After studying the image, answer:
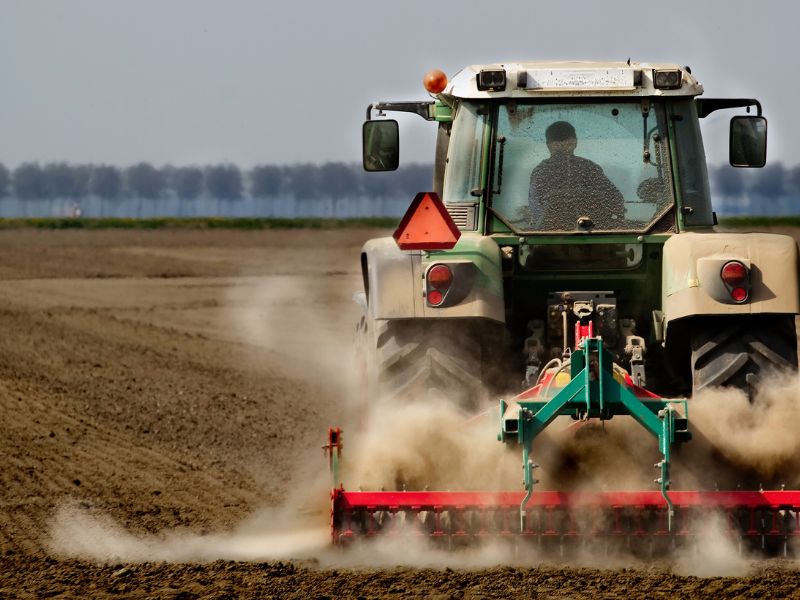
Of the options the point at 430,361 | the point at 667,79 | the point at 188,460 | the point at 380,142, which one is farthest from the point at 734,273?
the point at 188,460

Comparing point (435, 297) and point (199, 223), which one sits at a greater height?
point (435, 297)

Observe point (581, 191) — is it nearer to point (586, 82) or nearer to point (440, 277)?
point (586, 82)

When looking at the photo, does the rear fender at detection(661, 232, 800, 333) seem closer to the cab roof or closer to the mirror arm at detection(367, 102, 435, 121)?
the cab roof

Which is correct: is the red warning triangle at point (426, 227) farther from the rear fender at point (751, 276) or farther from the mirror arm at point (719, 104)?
the mirror arm at point (719, 104)

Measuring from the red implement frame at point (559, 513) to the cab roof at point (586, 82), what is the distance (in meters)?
2.40

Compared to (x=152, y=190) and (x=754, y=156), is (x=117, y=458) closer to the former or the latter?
(x=754, y=156)

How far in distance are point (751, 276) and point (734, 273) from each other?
10 cm

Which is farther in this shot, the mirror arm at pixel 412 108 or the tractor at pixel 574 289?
the mirror arm at pixel 412 108

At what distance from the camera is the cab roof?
27.5ft

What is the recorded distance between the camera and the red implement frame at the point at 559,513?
23.4ft

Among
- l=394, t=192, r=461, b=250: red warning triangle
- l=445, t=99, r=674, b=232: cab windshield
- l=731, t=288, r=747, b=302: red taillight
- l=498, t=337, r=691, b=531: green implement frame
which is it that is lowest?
l=498, t=337, r=691, b=531: green implement frame

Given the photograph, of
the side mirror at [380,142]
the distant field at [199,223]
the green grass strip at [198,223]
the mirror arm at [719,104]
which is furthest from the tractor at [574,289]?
the green grass strip at [198,223]

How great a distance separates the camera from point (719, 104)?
9.27m

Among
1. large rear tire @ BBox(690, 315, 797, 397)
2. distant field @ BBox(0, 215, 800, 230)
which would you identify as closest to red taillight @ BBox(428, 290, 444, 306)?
large rear tire @ BBox(690, 315, 797, 397)
